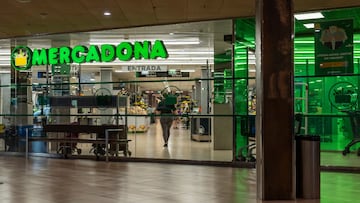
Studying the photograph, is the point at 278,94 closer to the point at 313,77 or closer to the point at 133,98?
the point at 313,77

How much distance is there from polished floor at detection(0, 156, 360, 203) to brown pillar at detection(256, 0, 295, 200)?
350 millimetres

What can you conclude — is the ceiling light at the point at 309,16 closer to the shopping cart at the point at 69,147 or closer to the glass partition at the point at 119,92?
the glass partition at the point at 119,92

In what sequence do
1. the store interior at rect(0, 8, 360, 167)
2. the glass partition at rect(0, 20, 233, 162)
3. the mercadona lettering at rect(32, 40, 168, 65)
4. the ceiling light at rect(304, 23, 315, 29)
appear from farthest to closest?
1. the mercadona lettering at rect(32, 40, 168, 65)
2. the glass partition at rect(0, 20, 233, 162)
3. the store interior at rect(0, 8, 360, 167)
4. the ceiling light at rect(304, 23, 315, 29)

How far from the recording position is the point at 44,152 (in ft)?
39.8

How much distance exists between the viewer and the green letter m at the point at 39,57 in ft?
39.4

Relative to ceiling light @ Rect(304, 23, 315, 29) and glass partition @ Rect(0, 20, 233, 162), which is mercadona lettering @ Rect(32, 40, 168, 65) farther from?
ceiling light @ Rect(304, 23, 315, 29)

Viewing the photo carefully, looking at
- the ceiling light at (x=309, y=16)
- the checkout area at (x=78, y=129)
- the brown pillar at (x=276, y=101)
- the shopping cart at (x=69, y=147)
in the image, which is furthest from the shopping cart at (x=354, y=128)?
the shopping cart at (x=69, y=147)

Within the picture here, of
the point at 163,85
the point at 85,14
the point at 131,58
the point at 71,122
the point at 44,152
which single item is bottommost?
the point at 44,152

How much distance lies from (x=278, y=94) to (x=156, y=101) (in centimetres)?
544

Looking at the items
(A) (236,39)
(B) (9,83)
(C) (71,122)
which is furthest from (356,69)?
(B) (9,83)

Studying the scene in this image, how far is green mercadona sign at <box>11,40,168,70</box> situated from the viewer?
35.8 ft

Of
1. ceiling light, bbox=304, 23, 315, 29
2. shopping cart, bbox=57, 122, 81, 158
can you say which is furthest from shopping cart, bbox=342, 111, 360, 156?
shopping cart, bbox=57, 122, 81, 158

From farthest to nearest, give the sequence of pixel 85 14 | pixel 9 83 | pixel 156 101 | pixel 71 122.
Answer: pixel 9 83 < pixel 71 122 < pixel 156 101 < pixel 85 14

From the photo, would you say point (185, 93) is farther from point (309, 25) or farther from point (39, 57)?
point (39, 57)
